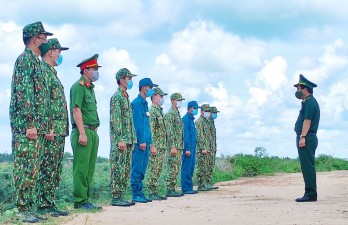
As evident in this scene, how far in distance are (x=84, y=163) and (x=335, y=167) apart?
19323mm

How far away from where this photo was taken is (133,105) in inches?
447

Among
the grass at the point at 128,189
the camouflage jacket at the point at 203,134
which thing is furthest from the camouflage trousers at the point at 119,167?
the camouflage jacket at the point at 203,134

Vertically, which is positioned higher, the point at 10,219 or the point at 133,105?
the point at 133,105

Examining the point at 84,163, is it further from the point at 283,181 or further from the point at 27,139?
the point at 283,181

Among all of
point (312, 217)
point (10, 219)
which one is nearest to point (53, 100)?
point (10, 219)

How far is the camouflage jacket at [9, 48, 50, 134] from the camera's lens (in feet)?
23.7

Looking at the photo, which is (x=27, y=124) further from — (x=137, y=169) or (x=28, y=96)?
(x=137, y=169)

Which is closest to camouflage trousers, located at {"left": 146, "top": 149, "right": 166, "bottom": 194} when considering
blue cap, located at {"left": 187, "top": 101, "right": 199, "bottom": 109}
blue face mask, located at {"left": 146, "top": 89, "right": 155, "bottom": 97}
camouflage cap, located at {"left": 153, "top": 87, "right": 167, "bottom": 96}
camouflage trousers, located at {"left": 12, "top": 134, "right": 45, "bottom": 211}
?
camouflage cap, located at {"left": 153, "top": 87, "right": 167, "bottom": 96}

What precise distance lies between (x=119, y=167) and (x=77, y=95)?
5.80 feet

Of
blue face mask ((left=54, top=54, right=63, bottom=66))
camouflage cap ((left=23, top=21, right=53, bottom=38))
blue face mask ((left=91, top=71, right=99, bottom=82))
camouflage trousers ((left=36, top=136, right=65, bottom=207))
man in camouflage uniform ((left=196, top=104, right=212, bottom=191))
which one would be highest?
camouflage cap ((left=23, top=21, right=53, bottom=38))

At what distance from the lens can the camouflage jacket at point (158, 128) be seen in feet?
40.9

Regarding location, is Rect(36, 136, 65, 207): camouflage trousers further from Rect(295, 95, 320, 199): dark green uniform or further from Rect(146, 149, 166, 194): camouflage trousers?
Rect(295, 95, 320, 199): dark green uniform

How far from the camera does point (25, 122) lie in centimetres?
720

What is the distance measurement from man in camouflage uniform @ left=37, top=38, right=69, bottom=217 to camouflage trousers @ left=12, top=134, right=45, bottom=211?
669 millimetres
